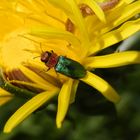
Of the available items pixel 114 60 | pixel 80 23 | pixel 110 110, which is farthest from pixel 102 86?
pixel 110 110

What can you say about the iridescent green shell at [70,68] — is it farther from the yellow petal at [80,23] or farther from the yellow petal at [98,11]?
the yellow petal at [98,11]

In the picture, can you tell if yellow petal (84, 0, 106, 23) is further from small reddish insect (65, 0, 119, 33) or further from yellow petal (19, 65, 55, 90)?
yellow petal (19, 65, 55, 90)

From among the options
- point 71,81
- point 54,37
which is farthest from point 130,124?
point 54,37

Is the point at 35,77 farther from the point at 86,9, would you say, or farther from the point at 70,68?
the point at 86,9

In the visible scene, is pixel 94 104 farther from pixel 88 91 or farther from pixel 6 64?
pixel 6 64

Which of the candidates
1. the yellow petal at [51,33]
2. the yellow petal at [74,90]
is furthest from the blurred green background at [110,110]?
the yellow petal at [51,33]

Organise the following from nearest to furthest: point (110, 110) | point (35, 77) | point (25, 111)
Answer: point (25, 111), point (35, 77), point (110, 110)
